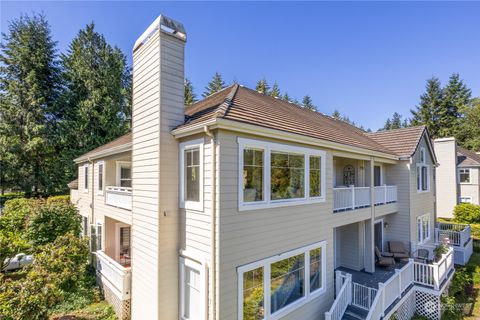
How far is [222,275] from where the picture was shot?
591cm

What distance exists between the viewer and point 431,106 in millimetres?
48000

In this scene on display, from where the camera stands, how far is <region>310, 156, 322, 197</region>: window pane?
8.73 m

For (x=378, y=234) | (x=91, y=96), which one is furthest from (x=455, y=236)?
(x=91, y=96)

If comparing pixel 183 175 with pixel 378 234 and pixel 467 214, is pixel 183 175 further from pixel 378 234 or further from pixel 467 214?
pixel 467 214

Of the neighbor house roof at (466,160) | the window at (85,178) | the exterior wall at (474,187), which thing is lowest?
the exterior wall at (474,187)

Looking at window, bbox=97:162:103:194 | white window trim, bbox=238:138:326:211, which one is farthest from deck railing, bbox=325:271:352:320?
window, bbox=97:162:103:194

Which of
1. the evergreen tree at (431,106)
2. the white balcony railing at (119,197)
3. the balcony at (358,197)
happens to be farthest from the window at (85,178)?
the evergreen tree at (431,106)

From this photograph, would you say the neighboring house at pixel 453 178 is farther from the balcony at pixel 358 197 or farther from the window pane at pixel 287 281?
the window pane at pixel 287 281

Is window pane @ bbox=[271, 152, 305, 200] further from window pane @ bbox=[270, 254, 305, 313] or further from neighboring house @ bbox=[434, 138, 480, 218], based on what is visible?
neighboring house @ bbox=[434, 138, 480, 218]

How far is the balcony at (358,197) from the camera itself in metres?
10.3

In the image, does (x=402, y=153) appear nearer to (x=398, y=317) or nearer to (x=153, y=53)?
(x=398, y=317)

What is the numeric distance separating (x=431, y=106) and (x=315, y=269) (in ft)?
179

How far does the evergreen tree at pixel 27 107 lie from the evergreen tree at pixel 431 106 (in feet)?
201

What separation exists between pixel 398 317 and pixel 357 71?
16.3 m
